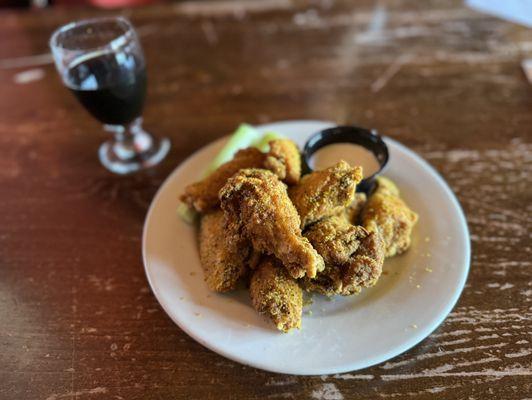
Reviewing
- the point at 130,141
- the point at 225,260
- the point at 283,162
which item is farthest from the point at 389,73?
the point at 225,260

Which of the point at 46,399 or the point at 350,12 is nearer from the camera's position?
the point at 46,399

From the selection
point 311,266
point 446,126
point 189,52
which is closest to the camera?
point 311,266

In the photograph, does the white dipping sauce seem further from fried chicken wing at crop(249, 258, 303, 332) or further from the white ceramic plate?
fried chicken wing at crop(249, 258, 303, 332)

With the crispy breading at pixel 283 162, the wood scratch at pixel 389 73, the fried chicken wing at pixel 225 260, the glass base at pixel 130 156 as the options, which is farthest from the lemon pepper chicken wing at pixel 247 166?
the wood scratch at pixel 389 73

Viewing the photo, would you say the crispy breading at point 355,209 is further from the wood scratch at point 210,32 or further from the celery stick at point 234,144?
the wood scratch at point 210,32

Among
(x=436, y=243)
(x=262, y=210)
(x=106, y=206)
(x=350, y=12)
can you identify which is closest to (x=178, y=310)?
(x=262, y=210)

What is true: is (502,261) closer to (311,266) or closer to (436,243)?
(436,243)

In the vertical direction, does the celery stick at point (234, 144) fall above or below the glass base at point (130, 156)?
above
